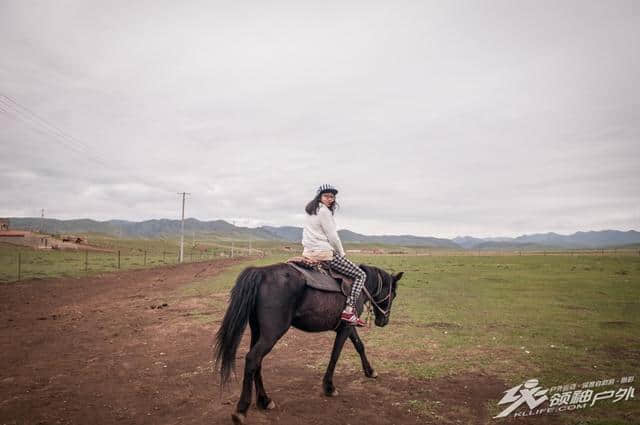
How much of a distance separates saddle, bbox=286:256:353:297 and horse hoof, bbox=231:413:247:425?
2375 mm

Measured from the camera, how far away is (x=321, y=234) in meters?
7.12

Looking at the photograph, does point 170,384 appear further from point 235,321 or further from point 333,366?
point 333,366

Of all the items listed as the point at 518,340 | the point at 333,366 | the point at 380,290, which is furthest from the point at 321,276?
the point at 518,340

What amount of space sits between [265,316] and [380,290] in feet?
10.7

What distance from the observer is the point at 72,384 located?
25.0 ft

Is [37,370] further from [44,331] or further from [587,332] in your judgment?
[587,332]

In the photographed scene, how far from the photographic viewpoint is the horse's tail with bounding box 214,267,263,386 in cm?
611

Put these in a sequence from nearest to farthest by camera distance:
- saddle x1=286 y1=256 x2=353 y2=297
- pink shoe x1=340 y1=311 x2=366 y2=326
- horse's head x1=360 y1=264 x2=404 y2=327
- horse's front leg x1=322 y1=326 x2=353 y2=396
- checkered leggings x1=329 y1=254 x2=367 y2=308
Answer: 1. saddle x1=286 y1=256 x2=353 y2=297
2. horse's front leg x1=322 y1=326 x2=353 y2=396
3. pink shoe x1=340 y1=311 x2=366 y2=326
4. checkered leggings x1=329 y1=254 x2=367 y2=308
5. horse's head x1=360 y1=264 x2=404 y2=327

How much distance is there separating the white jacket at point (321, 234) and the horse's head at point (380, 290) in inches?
57.5

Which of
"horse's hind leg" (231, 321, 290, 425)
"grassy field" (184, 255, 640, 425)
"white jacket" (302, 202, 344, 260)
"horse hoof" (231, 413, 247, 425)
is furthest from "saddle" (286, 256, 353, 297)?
"grassy field" (184, 255, 640, 425)
